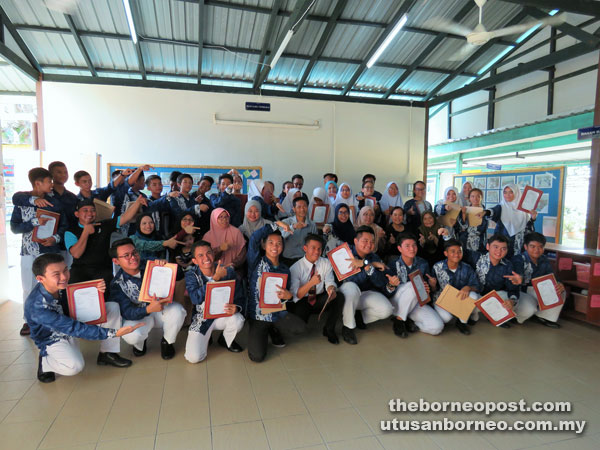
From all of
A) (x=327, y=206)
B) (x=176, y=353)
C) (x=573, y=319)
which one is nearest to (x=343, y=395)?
(x=176, y=353)

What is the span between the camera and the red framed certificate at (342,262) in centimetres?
346

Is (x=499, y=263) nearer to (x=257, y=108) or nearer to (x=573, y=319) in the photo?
(x=573, y=319)

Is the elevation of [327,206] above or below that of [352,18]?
below

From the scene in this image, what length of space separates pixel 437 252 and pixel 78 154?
22.1ft

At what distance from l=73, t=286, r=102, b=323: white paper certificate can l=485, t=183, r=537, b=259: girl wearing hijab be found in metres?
4.90

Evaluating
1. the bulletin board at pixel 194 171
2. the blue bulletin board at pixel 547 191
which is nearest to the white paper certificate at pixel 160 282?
the bulletin board at pixel 194 171

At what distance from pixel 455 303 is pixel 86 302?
3429 mm

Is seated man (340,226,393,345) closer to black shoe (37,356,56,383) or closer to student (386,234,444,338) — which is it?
student (386,234,444,338)

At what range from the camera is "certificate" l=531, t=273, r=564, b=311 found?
12.3ft

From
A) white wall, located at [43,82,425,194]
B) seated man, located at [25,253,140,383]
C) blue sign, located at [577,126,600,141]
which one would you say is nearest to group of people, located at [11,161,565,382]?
seated man, located at [25,253,140,383]

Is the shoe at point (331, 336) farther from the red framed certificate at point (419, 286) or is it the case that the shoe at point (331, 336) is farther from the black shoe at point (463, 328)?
the black shoe at point (463, 328)

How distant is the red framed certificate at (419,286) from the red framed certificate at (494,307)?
1.64 feet

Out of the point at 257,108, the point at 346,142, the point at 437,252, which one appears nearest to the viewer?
the point at 437,252

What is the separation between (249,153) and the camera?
7516mm
